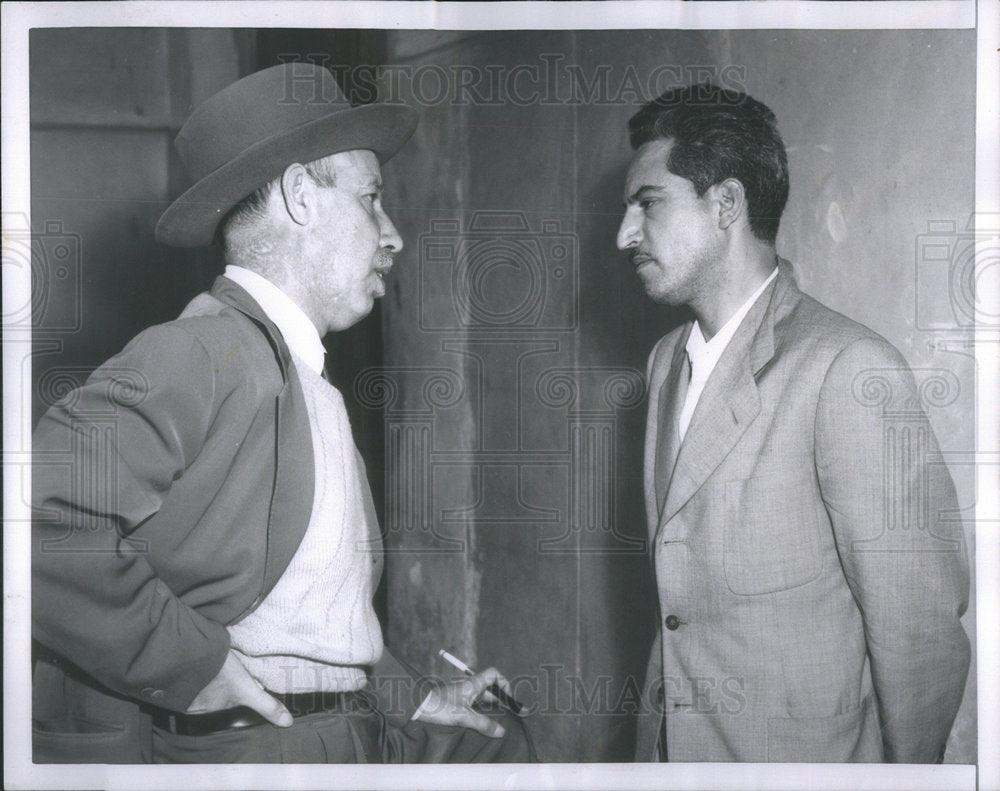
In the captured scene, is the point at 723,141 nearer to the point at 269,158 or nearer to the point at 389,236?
the point at 389,236

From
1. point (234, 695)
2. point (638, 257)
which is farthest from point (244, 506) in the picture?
point (638, 257)

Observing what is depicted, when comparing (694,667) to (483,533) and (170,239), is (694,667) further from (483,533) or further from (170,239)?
(170,239)

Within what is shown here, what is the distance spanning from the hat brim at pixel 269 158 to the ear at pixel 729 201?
0.60 m

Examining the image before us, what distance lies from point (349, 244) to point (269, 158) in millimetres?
207

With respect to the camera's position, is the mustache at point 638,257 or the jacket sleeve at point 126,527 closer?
the jacket sleeve at point 126,527

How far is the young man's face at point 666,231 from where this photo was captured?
76.6 inches

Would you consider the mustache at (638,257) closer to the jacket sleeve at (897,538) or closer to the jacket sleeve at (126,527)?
the jacket sleeve at (897,538)

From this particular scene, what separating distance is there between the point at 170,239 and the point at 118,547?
0.56 meters

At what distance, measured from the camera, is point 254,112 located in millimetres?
1950

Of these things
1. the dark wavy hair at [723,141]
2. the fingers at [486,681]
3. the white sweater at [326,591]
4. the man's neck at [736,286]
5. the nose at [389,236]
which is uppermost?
the dark wavy hair at [723,141]

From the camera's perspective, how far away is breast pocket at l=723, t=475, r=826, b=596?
1.89 meters

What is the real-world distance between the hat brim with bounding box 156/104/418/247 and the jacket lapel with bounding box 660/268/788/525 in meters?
0.73

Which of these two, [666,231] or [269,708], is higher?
[666,231]

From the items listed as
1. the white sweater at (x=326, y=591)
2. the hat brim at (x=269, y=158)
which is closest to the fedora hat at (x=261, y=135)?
the hat brim at (x=269, y=158)
